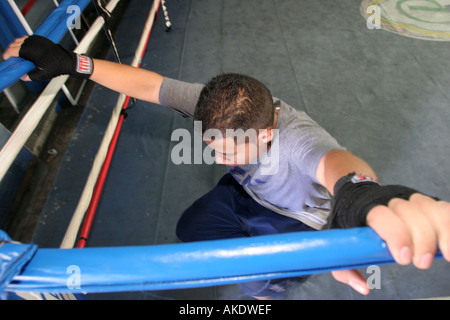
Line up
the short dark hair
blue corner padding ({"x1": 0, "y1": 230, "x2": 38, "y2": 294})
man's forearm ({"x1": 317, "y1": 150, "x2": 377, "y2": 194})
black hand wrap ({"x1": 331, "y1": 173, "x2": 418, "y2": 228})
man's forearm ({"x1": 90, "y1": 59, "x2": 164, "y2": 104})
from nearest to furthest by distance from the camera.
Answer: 1. blue corner padding ({"x1": 0, "y1": 230, "x2": 38, "y2": 294})
2. black hand wrap ({"x1": 331, "y1": 173, "x2": 418, "y2": 228})
3. man's forearm ({"x1": 317, "y1": 150, "x2": 377, "y2": 194})
4. the short dark hair
5. man's forearm ({"x1": 90, "y1": 59, "x2": 164, "y2": 104})

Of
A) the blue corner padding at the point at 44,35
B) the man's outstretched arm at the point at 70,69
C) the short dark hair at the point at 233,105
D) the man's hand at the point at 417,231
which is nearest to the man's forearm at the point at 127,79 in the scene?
the man's outstretched arm at the point at 70,69

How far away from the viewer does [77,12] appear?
116 cm

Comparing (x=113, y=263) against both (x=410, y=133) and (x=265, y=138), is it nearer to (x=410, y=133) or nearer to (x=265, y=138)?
(x=265, y=138)

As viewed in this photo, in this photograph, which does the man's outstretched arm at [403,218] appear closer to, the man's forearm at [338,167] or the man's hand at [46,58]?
the man's forearm at [338,167]

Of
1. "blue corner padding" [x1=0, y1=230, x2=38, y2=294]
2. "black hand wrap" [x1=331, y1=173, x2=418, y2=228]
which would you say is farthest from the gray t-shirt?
"blue corner padding" [x1=0, y1=230, x2=38, y2=294]

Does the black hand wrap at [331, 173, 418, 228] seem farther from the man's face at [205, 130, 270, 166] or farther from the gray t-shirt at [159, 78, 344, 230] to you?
the man's face at [205, 130, 270, 166]

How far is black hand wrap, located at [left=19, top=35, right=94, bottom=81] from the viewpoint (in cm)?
91

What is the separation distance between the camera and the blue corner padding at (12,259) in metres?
0.40

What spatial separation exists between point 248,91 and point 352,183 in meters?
0.45

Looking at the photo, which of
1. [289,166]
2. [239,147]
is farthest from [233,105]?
[289,166]

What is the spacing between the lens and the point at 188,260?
424 millimetres

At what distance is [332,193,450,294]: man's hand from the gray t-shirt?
0.38 metres

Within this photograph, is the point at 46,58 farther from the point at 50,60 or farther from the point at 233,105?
the point at 233,105
